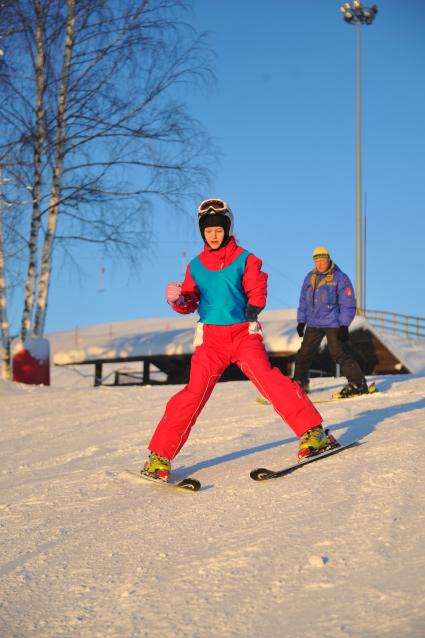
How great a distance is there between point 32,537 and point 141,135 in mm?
11322

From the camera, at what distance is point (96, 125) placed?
1435 cm

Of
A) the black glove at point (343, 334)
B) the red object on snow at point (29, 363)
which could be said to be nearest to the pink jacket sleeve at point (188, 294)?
the black glove at point (343, 334)

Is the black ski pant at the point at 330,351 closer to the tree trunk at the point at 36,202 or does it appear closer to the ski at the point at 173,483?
the ski at the point at 173,483

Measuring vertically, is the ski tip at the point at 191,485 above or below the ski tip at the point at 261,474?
below

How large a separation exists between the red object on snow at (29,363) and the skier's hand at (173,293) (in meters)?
9.36

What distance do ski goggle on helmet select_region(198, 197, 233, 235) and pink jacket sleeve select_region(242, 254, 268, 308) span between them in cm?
27

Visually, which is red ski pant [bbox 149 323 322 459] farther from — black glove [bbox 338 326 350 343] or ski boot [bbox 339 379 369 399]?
ski boot [bbox 339 379 369 399]

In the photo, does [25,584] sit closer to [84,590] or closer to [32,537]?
[84,590]

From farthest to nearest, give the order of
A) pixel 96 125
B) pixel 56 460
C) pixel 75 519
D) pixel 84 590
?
pixel 96 125
pixel 56 460
pixel 75 519
pixel 84 590

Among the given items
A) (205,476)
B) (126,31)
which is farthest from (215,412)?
(126,31)

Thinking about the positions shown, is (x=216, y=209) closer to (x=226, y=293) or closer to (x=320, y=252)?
(x=226, y=293)

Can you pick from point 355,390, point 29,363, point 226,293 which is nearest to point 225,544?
point 226,293

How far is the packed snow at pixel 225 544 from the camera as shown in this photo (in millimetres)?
2777

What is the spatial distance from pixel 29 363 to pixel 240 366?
9615 mm
